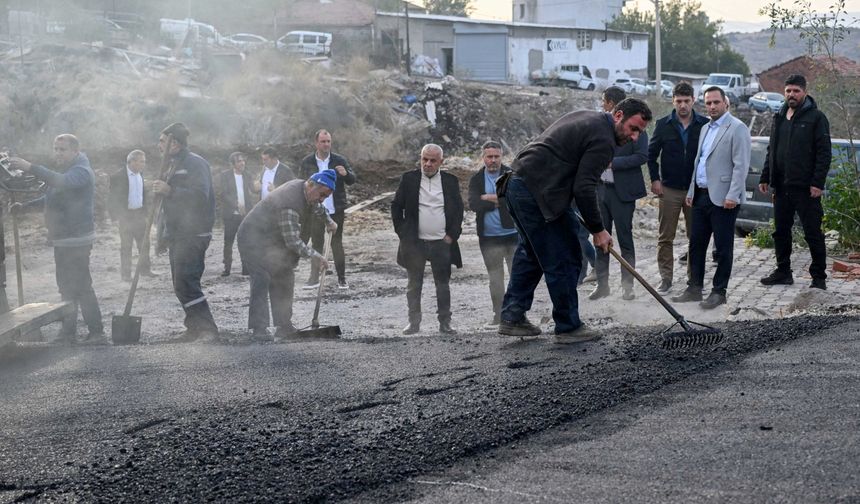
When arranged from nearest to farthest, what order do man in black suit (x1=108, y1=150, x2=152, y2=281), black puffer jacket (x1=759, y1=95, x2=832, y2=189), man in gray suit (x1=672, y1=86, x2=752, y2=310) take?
man in gray suit (x1=672, y1=86, x2=752, y2=310) < black puffer jacket (x1=759, y1=95, x2=832, y2=189) < man in black suit (x1=108, y1=150, x2=152, y2=281)

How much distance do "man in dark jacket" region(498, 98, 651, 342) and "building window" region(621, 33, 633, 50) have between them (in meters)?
60.0

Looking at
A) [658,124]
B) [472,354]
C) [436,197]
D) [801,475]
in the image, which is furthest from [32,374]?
[658,124]

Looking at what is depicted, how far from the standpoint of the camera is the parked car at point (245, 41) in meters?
40.0

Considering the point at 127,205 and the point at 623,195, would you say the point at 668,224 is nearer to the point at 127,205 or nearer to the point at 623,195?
the point at 623,195

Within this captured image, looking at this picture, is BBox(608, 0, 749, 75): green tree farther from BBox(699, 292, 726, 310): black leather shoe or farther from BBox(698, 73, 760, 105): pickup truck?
BBox(699, 292, 726, 310): black leather shoe

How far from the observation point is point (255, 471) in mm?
4598

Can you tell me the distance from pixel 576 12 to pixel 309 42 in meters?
33.5

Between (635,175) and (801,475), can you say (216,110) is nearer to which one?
(635,175)

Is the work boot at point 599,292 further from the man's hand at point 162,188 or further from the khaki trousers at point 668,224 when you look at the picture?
the man's hand at point 162,188

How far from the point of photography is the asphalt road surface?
14.1ft

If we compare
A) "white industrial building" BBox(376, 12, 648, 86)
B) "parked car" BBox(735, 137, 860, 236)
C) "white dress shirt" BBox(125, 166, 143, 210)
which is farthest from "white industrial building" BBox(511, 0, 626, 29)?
"white dress shirt" BBox(125, 166, 143, 210)

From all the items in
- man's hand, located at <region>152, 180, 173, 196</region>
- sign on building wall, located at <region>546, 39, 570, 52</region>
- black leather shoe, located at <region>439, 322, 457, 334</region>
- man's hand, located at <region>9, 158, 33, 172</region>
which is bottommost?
black leather shoe, located at <region>439, 322, 457, 334</region>

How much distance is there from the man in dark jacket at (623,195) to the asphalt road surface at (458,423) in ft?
8.38

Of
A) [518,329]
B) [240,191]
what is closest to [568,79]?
[240,191]
